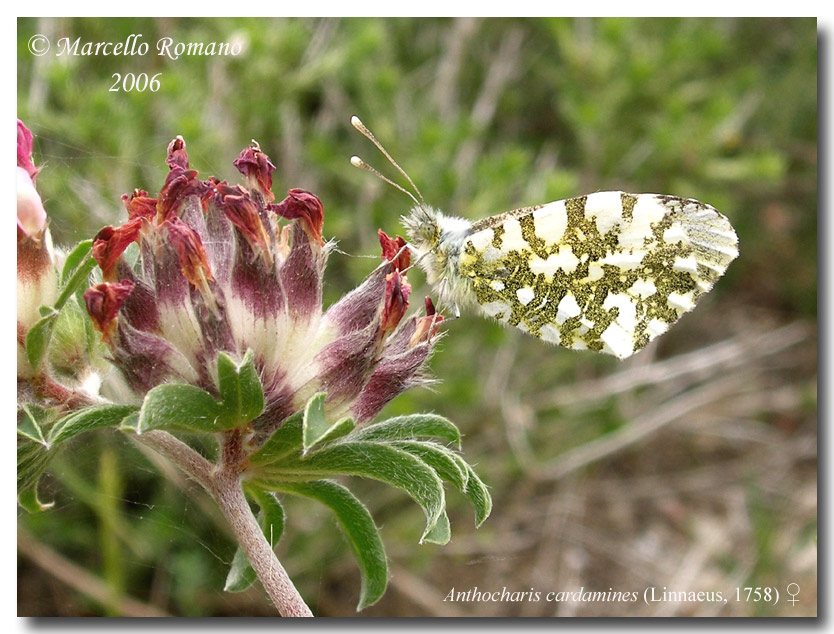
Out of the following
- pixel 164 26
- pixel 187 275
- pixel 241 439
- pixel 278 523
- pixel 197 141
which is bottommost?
pixel 278 523

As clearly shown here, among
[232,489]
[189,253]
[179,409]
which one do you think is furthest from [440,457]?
[189,253]

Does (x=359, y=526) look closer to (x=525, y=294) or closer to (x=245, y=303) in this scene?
(x=245, y=303)

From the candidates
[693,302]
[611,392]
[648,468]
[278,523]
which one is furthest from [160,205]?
[648,468]

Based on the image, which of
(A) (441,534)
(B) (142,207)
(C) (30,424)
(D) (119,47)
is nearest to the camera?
(C) (30,424)

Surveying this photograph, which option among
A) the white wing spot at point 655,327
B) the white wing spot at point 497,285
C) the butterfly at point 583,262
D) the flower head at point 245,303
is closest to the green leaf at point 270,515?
the flower head at point 245,303

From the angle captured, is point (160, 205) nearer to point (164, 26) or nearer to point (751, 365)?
point (164, 26)

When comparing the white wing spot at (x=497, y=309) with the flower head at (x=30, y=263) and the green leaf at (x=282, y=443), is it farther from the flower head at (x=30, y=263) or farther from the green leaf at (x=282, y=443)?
the flower head at (x=30, y=263)
